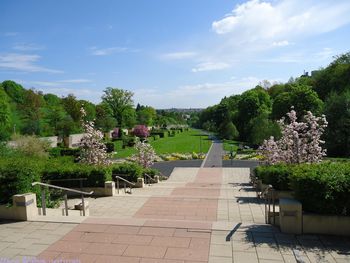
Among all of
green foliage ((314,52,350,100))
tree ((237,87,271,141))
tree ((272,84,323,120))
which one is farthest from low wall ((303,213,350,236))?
tree ((237,87,271,141))

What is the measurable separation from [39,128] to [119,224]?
47.3 meters

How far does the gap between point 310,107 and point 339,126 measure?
14.3 metres

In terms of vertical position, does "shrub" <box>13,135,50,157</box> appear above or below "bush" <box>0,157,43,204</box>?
below

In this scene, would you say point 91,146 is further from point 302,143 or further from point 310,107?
point 310,107

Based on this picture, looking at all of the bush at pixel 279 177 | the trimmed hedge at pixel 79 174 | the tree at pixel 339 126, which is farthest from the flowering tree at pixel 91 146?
the tree at pixel 339 126

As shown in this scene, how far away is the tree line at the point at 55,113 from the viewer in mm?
47875

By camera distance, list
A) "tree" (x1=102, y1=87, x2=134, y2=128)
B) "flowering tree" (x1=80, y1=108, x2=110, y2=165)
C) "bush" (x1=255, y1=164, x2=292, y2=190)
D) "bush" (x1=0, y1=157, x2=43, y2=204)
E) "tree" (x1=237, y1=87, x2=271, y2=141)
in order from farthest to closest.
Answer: "tree" (x1=102, y1=87, x2=134, y2=128)
"tree" (x1=237, y1=87, x2=271, y2=141)
"flowering tree" (x1=80, y1=108, x2=110, y2=165)
"bush" (x1=255, y1=164, x2=292, y2=190)
"bush" (x1=0, y1=157, x2=43, y2=204)

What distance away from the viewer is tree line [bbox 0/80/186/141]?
47.9 metres

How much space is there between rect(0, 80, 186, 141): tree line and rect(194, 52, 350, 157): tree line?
25.2 metres

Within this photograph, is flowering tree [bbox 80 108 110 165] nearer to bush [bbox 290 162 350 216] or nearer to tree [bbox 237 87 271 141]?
bush [bbox 290 162 350 216]

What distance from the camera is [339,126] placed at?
119ft

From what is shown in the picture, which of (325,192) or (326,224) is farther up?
(325,192)

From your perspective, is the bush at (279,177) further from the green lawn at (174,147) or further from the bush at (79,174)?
the green lawn at (174,147)

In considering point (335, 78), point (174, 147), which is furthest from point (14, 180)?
point (335, 78)
